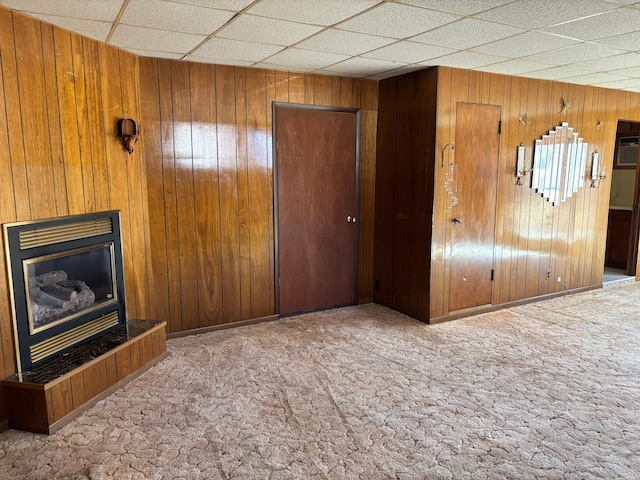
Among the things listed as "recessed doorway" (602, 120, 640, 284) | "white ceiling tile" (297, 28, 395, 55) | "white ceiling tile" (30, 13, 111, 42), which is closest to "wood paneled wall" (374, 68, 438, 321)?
"white ceiling tile" (297, 28, 395, 55)

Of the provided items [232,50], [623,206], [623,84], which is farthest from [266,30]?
[623,206]

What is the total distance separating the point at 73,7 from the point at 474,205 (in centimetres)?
355

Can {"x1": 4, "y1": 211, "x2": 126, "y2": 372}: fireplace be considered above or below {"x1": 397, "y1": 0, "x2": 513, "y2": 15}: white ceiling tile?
below

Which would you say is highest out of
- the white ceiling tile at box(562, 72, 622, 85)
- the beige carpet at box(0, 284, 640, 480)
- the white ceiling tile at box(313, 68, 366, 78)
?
the white ceiling tile at box(313, 68, 366, 78)

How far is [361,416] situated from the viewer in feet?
8.82

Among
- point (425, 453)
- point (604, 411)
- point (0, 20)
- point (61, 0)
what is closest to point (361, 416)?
point (425, 453)

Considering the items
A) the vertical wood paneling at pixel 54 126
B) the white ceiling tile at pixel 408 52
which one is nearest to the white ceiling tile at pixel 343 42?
the white ceiling tile at pixel 408 52

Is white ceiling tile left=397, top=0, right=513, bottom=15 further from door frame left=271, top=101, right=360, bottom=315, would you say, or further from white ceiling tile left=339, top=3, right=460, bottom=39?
door frame left=271, top=101, right=360, bottom=315

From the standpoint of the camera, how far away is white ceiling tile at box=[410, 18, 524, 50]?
2.79 m

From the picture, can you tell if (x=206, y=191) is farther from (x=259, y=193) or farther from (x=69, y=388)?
(x=69, y=388)

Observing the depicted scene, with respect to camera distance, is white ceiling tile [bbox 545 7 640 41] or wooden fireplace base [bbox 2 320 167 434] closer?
wooden fireplace base [bbox 2 320 167 434]

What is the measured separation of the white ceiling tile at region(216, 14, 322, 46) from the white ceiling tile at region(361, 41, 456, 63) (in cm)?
67

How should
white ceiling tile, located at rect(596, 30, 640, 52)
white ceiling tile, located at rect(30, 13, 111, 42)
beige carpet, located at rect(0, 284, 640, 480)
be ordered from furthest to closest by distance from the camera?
white ceiling tile, located at rect(596, 30, 640, 52) < white ceiling tile, located at rect(30, 13, 111, 42) < beige carpet, located at rect(0, 284, 640, 480)

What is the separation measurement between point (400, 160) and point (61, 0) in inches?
120
